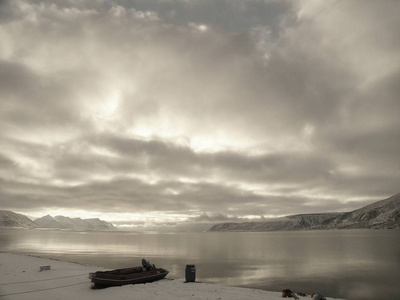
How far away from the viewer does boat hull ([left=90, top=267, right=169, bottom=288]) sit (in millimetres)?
27120

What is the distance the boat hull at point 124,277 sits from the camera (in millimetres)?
27120

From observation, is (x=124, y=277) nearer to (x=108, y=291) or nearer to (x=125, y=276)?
(x=125, y=276)

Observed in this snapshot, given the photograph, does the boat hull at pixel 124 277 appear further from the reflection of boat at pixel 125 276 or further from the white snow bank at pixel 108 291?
the white snow bank at pixel 108 291

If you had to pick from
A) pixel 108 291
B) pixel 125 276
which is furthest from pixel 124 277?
pixel 108 291

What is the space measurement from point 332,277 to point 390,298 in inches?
505

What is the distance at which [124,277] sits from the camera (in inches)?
1138

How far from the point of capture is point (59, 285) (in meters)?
28.2

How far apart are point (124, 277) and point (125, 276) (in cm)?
20

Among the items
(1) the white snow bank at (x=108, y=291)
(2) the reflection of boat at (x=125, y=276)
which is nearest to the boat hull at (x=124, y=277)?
(2) the reflection of boat at (x=125, y=276)

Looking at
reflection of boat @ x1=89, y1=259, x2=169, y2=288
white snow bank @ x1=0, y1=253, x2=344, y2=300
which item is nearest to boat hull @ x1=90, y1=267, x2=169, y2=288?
reflection of boat @ x1=89, y1=259, x2=169, y2=288

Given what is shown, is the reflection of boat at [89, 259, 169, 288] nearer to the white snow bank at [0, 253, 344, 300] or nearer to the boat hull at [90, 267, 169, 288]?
the boat hull at [90, 267, 169, 288]

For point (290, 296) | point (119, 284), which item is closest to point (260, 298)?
point (290, 296)

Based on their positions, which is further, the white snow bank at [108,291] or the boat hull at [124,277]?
the boat hull at [124,277]

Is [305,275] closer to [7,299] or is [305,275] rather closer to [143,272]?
[143,272]
